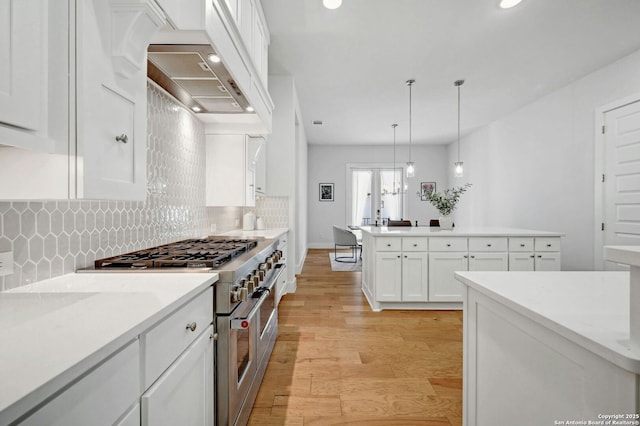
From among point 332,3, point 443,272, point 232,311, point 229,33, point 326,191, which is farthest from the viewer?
point 326,191

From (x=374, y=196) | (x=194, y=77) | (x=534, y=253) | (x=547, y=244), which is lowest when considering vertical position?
(x=534, y=253)

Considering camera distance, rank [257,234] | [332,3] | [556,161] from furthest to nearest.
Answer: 1. [556,161]
2. [257,234]
3. [332,3]

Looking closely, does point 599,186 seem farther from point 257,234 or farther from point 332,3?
point 257,234

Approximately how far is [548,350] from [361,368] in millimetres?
1554

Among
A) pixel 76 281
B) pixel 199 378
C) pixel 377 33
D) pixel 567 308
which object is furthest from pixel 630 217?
pixel 76 281

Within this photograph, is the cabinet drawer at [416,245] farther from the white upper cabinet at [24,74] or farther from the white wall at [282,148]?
the white upper cabinet at [24,74]

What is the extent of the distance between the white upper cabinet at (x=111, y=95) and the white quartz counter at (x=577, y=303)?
1.33 metres

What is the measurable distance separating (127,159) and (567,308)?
1.48 metres

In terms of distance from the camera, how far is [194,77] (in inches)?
69.5

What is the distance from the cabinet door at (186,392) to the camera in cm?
83

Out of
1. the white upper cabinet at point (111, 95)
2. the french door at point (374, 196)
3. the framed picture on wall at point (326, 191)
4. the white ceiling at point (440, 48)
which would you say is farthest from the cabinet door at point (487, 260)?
the framed picture on wall at point (326, 191)

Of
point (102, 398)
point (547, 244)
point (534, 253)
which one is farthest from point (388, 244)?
point (102, 398)

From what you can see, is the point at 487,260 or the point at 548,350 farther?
the point at 487,260

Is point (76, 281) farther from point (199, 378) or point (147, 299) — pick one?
point (199, 378)
